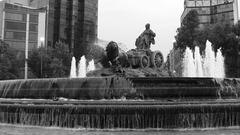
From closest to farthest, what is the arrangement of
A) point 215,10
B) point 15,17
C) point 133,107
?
point 133,107, point 15,17, point 215,10

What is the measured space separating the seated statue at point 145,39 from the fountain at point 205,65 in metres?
16.2

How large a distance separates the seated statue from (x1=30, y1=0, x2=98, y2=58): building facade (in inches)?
1723

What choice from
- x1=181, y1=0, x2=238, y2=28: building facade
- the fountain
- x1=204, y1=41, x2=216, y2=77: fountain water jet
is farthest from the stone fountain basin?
x1=181, y1=0, x2=238, y2=28: building facade

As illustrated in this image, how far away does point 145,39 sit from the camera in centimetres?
1919

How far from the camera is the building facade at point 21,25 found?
208 feet

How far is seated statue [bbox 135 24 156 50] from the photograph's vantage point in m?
19.2

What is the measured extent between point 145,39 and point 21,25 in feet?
171

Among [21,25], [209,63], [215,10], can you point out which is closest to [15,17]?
[21,25]

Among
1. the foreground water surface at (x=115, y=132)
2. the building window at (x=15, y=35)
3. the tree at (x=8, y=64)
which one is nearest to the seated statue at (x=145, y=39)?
the foreground water surface at (x=115, y=132)

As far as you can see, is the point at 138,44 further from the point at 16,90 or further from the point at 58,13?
the point at 58,13

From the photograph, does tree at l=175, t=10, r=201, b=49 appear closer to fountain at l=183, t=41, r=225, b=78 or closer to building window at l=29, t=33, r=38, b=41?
fountain at l=183, t=41, r=225, b=78

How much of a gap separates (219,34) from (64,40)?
3333 centimetres

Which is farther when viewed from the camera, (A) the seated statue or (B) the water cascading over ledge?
(A) the seated statue

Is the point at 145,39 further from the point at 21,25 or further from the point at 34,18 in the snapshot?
the point at 21,25
